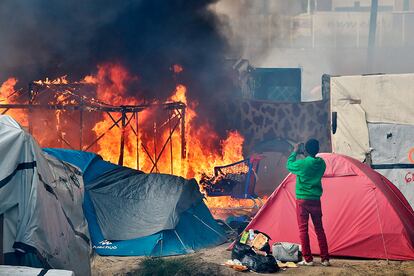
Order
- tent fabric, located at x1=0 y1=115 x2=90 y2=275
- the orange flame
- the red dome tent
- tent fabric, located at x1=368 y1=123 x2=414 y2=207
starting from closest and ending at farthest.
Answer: tent fabric, located at x1=0 y1=115 x2=90 y2=275
the red dome tent
tent fabric, located at x1=368 y1=123 x2=414 y2=207
the orange flame

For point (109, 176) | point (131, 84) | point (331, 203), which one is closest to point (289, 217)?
point (331, 203)

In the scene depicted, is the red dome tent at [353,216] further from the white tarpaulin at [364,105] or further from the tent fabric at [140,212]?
the white tarpaulin at [364,105]

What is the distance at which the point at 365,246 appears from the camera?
9.55 m

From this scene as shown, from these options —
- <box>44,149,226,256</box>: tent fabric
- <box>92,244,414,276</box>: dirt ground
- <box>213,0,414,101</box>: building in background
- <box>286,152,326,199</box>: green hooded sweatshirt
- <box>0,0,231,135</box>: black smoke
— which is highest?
<box>213,0,414,101</box>: building in background

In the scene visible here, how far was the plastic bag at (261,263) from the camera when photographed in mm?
8750

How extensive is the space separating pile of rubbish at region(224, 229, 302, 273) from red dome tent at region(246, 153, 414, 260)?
533 millimetres

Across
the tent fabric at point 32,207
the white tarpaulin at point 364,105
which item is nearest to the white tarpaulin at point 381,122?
the white tarpaulin at point 364,105

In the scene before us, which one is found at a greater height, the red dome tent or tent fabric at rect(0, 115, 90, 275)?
tent fabric at rect(0, 115, 90, 275)

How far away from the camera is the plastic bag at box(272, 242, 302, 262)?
9.26 metres

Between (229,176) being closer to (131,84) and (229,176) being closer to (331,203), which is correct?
(331,203)

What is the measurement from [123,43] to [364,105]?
9474 millimetres

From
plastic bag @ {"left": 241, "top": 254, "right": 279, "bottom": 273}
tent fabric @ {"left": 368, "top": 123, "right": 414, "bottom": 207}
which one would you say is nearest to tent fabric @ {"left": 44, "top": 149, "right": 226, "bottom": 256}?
plastic bag @ {"left": 241, "top": 254, "right": 279, "bottom": 273}

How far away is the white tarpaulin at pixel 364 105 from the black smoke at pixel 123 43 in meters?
7.47

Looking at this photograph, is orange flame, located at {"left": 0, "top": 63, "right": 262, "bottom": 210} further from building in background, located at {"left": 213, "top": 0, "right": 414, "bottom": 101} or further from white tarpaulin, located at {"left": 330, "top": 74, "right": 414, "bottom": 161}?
building in background, located at {"left": 213, "top": 0, "right": 414, "bottom": 101}
